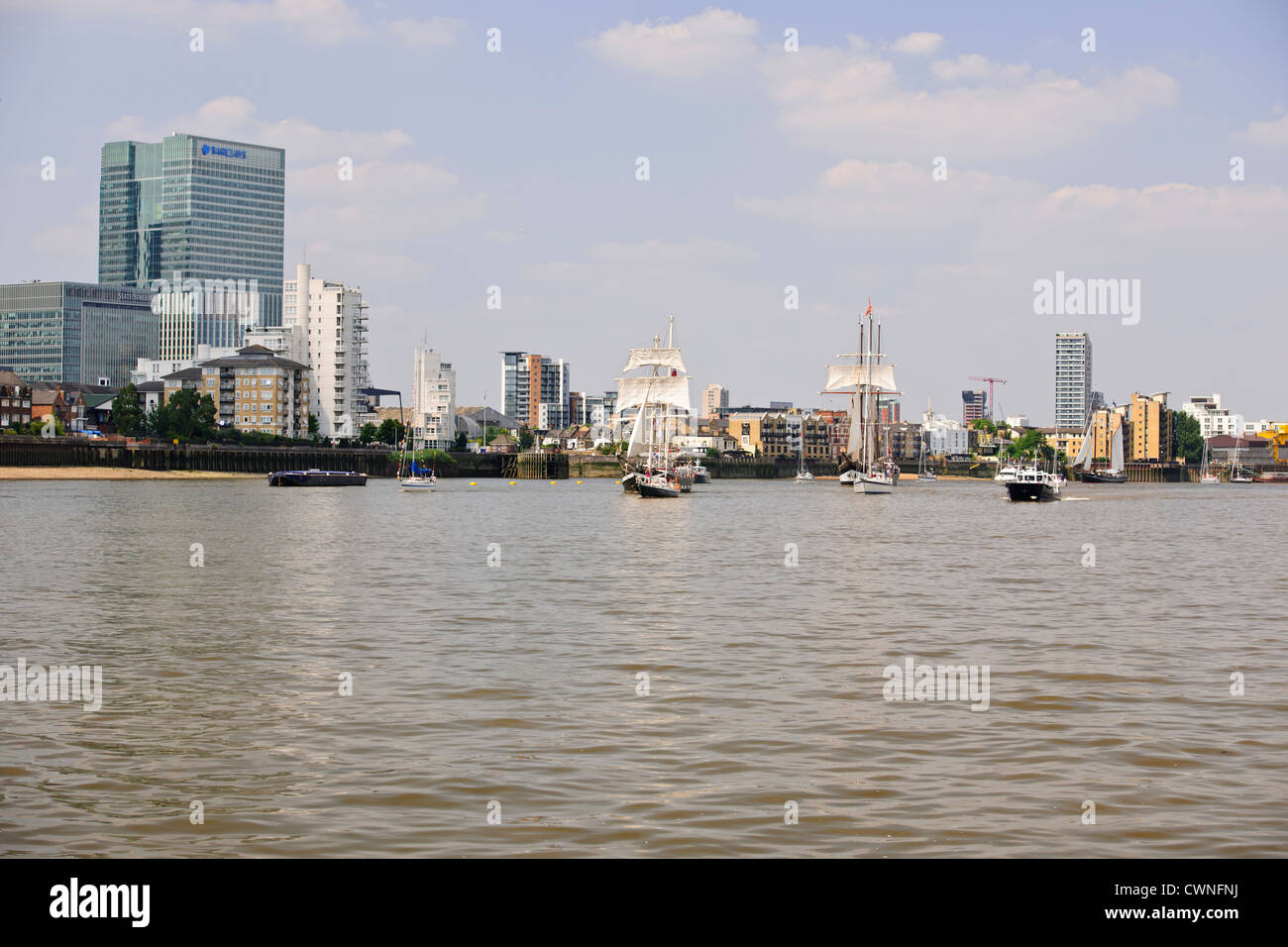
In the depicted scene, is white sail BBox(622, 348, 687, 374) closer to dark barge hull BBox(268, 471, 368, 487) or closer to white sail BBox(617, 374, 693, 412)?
white sail BBox(617, 374, 693, 412)

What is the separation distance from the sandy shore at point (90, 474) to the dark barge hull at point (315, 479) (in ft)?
77.7

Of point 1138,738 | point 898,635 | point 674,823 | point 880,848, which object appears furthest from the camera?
point 898,635

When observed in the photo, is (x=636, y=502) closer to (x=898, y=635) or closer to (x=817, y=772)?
(x=898, y=635)

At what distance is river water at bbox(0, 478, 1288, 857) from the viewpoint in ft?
39.8

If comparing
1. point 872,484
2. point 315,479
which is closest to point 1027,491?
point 872,484

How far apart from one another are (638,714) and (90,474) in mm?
171731

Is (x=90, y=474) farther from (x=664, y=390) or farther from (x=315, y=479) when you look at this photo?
(x=664, y=390)

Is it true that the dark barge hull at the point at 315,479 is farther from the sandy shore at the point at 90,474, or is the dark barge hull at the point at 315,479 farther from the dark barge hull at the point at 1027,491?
the dark barge hull at the point at 1027,491

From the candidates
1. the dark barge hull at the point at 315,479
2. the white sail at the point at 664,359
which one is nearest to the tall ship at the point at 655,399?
the white sail at the point at 664,359

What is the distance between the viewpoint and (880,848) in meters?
11.5

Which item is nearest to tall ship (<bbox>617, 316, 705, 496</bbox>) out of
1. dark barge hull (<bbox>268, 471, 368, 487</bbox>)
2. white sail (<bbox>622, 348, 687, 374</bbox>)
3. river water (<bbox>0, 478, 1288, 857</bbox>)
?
white sail (<bbox>622, 348, 687, 374</bbox>)

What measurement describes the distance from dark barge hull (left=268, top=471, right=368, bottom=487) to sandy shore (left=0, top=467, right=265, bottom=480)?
2370cm
